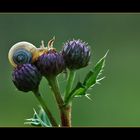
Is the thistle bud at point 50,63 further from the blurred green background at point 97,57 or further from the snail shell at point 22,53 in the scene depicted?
the blurred green background at point 97,57

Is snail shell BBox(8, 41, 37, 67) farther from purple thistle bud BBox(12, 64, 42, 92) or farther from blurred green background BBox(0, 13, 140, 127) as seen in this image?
blurred green background BBox(0, 13, 140, 127)

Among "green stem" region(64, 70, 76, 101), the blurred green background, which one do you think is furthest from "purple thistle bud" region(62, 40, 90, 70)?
the blurred green background

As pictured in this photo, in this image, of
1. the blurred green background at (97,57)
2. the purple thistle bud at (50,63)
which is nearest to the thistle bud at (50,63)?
the purple thistle bud at (50,63)

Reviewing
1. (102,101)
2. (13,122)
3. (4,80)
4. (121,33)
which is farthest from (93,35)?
(13,122)

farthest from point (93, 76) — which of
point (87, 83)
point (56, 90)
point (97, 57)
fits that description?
point (97, 57)

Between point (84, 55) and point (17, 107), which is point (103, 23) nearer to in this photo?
point (17, 107)
